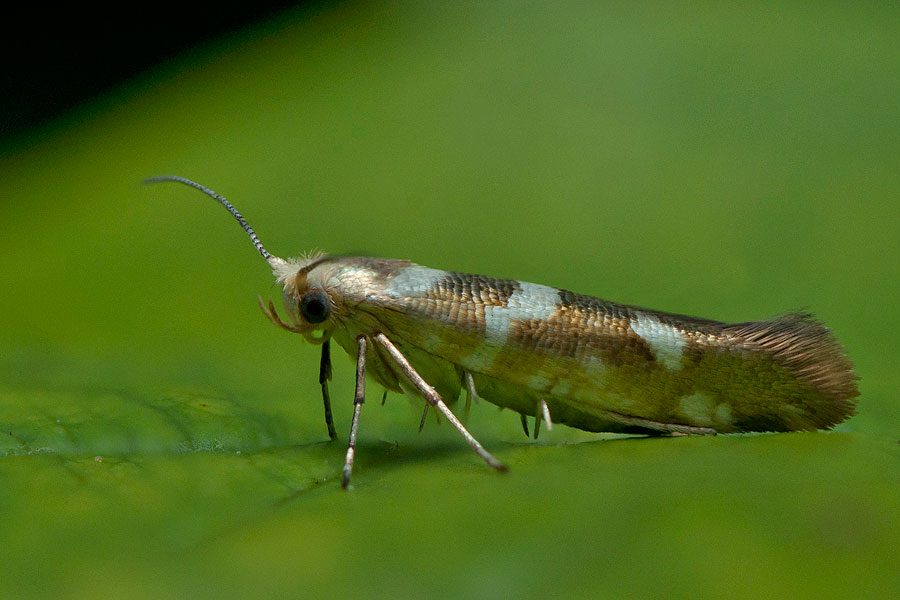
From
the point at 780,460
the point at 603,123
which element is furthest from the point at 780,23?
the point at 780,460

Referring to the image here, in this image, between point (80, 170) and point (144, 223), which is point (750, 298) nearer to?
point (144, 223)

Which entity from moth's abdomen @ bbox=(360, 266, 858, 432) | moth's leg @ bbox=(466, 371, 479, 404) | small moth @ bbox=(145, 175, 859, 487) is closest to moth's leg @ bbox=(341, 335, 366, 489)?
small moth @ bbox=(145, 175, 859, 487)

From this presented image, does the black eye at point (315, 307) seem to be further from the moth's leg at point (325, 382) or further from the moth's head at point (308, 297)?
the moth's leg at point (325, 382)

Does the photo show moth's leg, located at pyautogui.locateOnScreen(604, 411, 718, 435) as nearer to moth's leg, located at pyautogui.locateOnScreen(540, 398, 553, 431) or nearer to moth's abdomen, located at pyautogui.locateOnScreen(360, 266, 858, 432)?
moth's abdomen, located at pyautogui.locateOnScreen(360, 266, 858, 432)

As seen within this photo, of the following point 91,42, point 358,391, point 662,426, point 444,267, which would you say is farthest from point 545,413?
point 91,42

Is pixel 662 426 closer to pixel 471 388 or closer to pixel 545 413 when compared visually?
pixel 545 413
